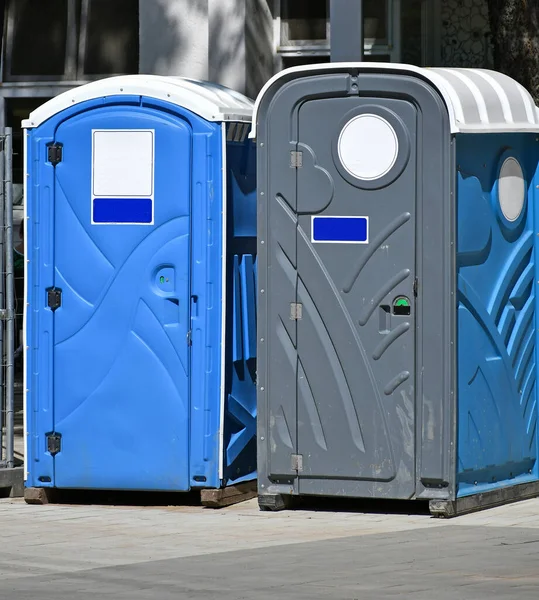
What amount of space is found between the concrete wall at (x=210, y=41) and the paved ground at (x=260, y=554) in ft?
21.8

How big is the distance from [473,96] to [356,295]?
1144 millimetres

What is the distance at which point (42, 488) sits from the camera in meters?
9.11

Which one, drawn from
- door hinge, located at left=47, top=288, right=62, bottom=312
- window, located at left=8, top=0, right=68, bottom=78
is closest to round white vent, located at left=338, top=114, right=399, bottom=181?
door hinge, located at left=47, top=288, right=62, bottom=312

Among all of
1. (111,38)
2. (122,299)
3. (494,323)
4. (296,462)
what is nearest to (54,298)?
(122,299)

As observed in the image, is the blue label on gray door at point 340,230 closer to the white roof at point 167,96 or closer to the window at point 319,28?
the white roof at point 167,96

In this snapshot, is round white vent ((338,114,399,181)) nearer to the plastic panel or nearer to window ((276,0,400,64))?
the plastic panel

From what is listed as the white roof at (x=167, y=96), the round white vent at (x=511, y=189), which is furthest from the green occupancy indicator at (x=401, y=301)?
the white roof at (x=167, y=96)

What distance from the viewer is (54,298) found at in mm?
9008

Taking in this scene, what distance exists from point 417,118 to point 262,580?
8.90 feet

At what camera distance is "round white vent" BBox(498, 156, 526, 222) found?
8.70 m

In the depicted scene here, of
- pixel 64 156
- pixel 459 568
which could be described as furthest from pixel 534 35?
pixel 459 568

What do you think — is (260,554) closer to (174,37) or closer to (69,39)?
(174,37)

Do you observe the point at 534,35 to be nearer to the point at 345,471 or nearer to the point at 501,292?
the point at 501,292

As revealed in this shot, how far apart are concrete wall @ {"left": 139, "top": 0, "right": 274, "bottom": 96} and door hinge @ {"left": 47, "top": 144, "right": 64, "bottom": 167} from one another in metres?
5.99
